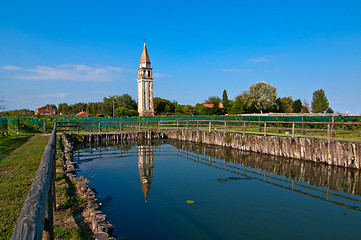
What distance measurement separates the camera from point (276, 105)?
8331cm

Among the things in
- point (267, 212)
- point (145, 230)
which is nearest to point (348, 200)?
point (267, 212)

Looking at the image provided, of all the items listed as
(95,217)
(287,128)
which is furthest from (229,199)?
(287,128)

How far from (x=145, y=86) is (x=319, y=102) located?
75956 millimetres

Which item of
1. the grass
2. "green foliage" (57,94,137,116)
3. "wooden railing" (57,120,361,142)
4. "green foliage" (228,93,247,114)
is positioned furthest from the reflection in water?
"green foliage" (228,93,247,114)

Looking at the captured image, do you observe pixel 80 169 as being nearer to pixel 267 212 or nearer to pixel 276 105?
pixel 267 212

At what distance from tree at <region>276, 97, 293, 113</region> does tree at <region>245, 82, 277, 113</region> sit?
5551 millimetres

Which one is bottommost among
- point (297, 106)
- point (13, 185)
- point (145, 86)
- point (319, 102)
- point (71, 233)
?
point (71, 233)

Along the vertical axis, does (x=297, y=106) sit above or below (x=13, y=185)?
above

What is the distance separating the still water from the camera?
571 cm

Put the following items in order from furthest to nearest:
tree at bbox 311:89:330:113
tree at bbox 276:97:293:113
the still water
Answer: tree at bbox 311:89:330:113, tree at bbox 276:97:293:113, the still water

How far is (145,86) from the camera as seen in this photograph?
6844 cm

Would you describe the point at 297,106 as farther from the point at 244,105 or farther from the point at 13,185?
the point at 13,185

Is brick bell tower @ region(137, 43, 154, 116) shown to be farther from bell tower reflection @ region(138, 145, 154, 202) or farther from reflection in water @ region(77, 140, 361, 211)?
reflection in water @ region(77, 140, 361, 211)

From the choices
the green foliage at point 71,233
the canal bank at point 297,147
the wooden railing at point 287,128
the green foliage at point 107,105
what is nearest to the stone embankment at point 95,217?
the green foliage at point 71,233
